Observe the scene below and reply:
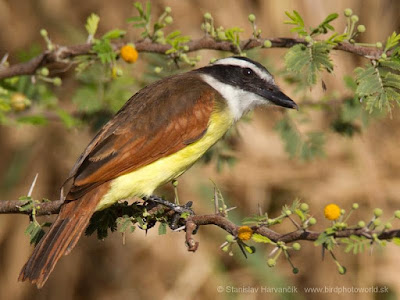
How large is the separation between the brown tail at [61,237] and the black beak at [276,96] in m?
1.11

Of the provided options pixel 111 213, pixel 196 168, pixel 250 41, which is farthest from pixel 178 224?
pixel 196 168

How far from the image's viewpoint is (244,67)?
13.1 feet

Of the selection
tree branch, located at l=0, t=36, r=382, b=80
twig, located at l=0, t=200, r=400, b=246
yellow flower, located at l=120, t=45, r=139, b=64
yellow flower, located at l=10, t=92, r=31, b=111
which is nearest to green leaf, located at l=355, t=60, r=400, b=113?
tree branch, located at l=0, t=36, r=382, b=80

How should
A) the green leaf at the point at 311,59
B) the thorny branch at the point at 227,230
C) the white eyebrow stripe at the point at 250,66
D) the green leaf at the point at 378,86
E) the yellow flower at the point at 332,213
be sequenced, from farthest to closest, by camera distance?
1. the white eyebrow stripe at the point at 250,66
2. the green leaf at the point at 311,59
3. the green leaf at the point at 378,86
4. the yellow flower at the point at 332,213
5. the thorny branch at the point at 227,230

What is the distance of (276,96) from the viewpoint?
3.93m

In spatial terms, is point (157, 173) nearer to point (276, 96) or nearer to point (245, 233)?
point (276, 96)

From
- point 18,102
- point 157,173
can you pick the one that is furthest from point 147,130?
point 18,102

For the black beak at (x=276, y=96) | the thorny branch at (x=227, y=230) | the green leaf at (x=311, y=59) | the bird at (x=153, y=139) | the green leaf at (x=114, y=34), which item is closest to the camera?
the thorny branch at (x=227, y=230)

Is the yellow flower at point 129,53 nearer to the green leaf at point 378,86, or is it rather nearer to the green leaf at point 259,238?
the green leaf at point 378,86

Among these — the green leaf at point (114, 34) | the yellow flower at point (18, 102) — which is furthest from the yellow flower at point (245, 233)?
the yellow flower at point (18, 102)

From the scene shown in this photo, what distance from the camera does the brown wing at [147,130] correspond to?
345 cm

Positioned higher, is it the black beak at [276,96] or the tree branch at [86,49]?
the tree branch at [86,49]

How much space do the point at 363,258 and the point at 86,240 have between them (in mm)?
2427

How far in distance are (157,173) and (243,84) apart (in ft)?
2.77
